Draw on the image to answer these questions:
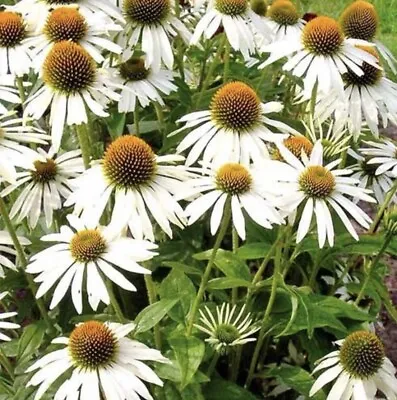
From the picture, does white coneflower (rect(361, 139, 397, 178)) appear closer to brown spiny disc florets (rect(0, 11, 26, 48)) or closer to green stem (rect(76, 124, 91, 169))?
green stem (rect(76, 124, 91, 169))

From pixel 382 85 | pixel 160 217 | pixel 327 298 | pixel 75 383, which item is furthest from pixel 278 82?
pixel 75 383

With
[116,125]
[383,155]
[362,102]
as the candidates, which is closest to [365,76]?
[362,102]

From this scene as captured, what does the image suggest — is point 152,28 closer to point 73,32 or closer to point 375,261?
point 73,32

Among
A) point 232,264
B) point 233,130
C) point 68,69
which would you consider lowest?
point 232,264

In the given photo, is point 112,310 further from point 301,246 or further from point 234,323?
point 301,246

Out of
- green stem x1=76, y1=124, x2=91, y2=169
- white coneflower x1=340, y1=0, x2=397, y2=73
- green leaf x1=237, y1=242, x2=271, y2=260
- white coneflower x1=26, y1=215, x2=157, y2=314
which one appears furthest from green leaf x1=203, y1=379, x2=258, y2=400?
white coneflower x1=340, y1=0, x2=397, y2=73

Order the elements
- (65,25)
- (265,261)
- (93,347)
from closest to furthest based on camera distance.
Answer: (93,347) < (265,261) < (65,25)

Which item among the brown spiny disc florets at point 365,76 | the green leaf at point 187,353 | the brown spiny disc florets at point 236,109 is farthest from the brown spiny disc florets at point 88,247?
the brown spiny disc florets at point 365,76
